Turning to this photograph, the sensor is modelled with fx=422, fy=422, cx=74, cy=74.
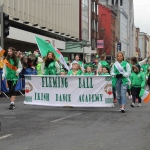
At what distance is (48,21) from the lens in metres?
46.2

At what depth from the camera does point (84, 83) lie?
12062 mm

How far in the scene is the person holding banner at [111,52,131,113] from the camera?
37.8 ft

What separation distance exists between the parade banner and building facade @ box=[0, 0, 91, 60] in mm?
11097

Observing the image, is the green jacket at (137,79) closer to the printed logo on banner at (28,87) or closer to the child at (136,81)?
the child at (136,81)

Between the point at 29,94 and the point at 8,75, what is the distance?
846 millimetres

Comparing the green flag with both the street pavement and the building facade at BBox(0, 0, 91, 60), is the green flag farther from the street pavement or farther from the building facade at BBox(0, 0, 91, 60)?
the building facade at BBox(0, 0, 91, 60)

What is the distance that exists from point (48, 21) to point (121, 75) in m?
35.3

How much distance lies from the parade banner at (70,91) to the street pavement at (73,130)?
0.36 meters

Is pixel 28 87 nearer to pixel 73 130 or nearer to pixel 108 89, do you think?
pixel 108 89

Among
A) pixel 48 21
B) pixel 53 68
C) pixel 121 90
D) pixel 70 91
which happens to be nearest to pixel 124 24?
pixel 48 21

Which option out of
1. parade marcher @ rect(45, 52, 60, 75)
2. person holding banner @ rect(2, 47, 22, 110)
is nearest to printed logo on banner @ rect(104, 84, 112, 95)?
parade marcher @ rect(45, 52, 60, 75)

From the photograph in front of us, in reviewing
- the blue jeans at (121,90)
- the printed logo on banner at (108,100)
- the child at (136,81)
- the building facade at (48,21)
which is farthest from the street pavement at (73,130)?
the building facade at (48,21)

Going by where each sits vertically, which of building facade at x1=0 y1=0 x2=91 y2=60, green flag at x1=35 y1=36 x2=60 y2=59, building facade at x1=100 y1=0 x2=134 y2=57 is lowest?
green flag at x1=35 y1=36 x2=60 y2=59

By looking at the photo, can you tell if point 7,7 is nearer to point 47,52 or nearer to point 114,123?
point 47,52
